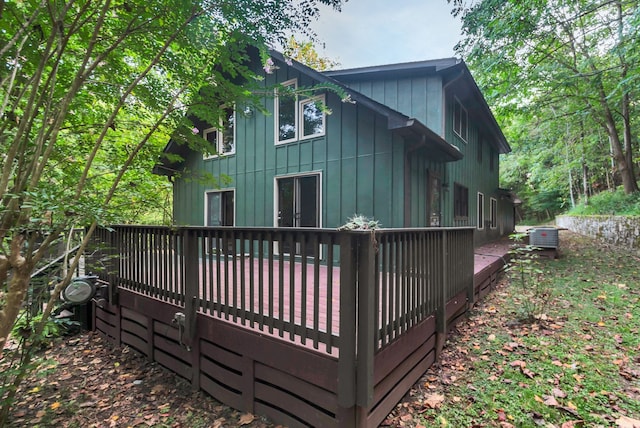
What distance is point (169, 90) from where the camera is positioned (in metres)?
3.53

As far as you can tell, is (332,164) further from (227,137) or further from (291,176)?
(227,137)

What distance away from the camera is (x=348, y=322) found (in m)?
1.88

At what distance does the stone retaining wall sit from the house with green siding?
4.13m

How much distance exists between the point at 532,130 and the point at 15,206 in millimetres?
19894

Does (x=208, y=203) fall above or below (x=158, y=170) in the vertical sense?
below

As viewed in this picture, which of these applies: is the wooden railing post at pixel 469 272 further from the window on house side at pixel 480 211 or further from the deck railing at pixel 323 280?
the window on house side at pixel 480 211

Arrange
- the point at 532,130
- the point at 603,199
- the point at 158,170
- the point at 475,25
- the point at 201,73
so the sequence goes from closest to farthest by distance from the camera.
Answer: the point at 201,73 → the point at 475,25 → the point at 158,170 → the point at 603,199 → the point at 532,130

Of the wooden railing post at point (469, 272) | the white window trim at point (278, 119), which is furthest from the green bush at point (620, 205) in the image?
the white window trim at point (278, 119)

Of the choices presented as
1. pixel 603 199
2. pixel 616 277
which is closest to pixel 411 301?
pixel 616 277

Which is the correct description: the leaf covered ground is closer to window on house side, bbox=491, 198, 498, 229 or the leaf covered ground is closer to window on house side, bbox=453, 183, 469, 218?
A: window on house side, bbox=453, 183, 469, 218

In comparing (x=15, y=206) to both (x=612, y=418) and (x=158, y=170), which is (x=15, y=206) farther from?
(x=158, y=170)

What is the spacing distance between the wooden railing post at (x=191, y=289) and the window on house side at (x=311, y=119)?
166 inches

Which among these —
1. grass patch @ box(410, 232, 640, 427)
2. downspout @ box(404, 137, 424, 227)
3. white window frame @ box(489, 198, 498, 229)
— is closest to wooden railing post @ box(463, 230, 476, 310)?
grass patch @ box(410, 232, 640, 427)

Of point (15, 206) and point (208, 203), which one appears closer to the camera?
point (15, 206)
